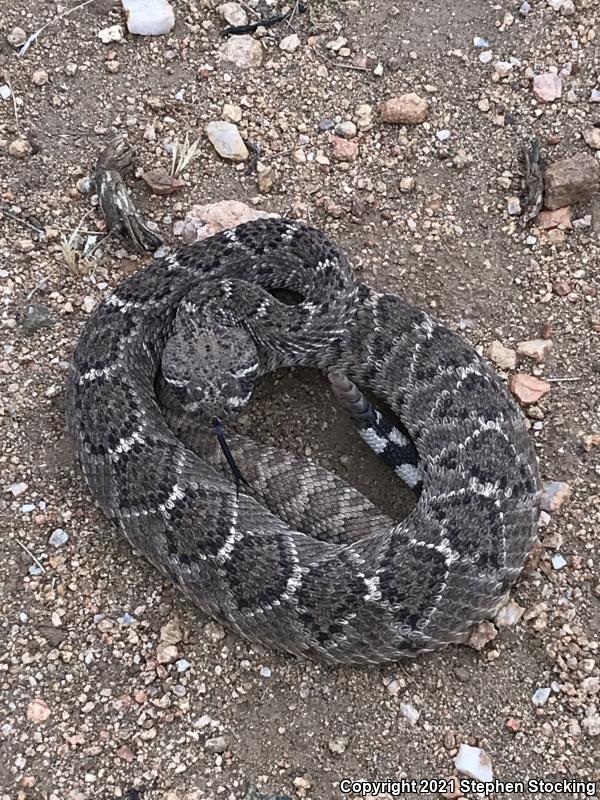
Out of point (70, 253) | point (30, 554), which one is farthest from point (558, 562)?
point (70, 253)

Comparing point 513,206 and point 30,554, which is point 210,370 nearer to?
point 30,554

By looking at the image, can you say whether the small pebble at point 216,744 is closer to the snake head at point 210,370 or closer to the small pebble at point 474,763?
the small pebble at point 474,763

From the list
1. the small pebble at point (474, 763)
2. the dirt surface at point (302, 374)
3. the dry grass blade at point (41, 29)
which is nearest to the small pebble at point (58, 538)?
the dirt surface at point (302, 374)

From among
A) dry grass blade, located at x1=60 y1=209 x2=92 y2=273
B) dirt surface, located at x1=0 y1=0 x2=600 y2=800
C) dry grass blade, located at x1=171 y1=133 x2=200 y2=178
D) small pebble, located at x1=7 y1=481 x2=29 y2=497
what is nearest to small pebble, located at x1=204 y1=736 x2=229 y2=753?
dirt surface, located at x1=0 y1=0 x2=600 y2=800

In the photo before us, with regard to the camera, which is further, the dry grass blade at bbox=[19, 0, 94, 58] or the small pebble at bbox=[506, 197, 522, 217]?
the dry grass blade at bbox=[19, 0, 94, 58]

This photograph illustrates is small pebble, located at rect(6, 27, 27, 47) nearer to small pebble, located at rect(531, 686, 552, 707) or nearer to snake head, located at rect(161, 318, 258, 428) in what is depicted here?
snake head, located at rect(161, 318, 258, 428)

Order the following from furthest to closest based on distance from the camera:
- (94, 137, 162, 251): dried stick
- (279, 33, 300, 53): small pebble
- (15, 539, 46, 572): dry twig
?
(279, 33, 300, 53): small pebble → (94, 137, 162, 251): dried stick → (15, 539, 46, 572): dry twig
